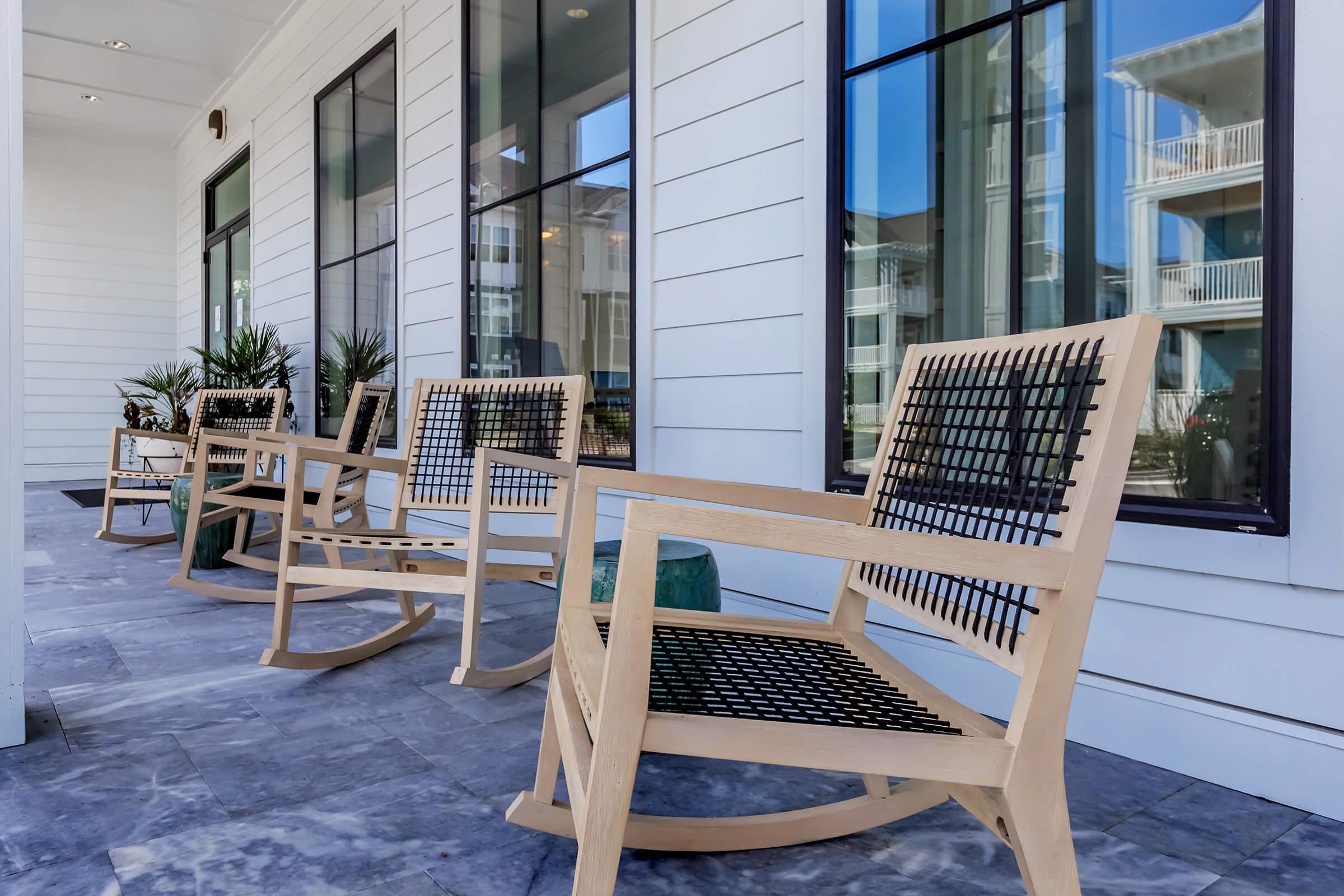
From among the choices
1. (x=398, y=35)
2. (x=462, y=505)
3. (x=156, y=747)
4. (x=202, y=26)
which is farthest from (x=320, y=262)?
(x=156, y=747)

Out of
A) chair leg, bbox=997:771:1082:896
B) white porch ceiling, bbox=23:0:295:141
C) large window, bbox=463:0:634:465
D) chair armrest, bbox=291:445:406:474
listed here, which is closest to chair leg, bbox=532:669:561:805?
chair leg, bbox=997:771:1082:896

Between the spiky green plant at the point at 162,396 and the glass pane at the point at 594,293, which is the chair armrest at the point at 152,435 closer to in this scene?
the spiky green plant at the point at 162,396

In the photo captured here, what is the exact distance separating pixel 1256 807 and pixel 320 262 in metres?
5.16

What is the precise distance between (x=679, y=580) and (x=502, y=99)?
8.75 feet

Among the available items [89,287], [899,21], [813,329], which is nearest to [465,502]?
[813,329]

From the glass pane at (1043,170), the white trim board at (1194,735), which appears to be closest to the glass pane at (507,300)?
the glass pane at (1043,170)

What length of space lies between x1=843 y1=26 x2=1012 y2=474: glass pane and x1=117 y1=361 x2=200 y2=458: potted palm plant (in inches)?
142

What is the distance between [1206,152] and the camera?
161 cm

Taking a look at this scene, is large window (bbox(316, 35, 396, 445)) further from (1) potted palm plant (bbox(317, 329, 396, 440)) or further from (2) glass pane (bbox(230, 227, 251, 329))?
(2) glass pane (bbox(230, 227, 251, 329))

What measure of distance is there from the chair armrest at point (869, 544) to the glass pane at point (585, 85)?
241 cm

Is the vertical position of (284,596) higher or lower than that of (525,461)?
lower

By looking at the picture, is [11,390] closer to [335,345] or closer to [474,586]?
[474,586]

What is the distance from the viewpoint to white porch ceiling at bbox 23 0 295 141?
5477mm

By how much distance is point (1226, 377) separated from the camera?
1589 millimetres
